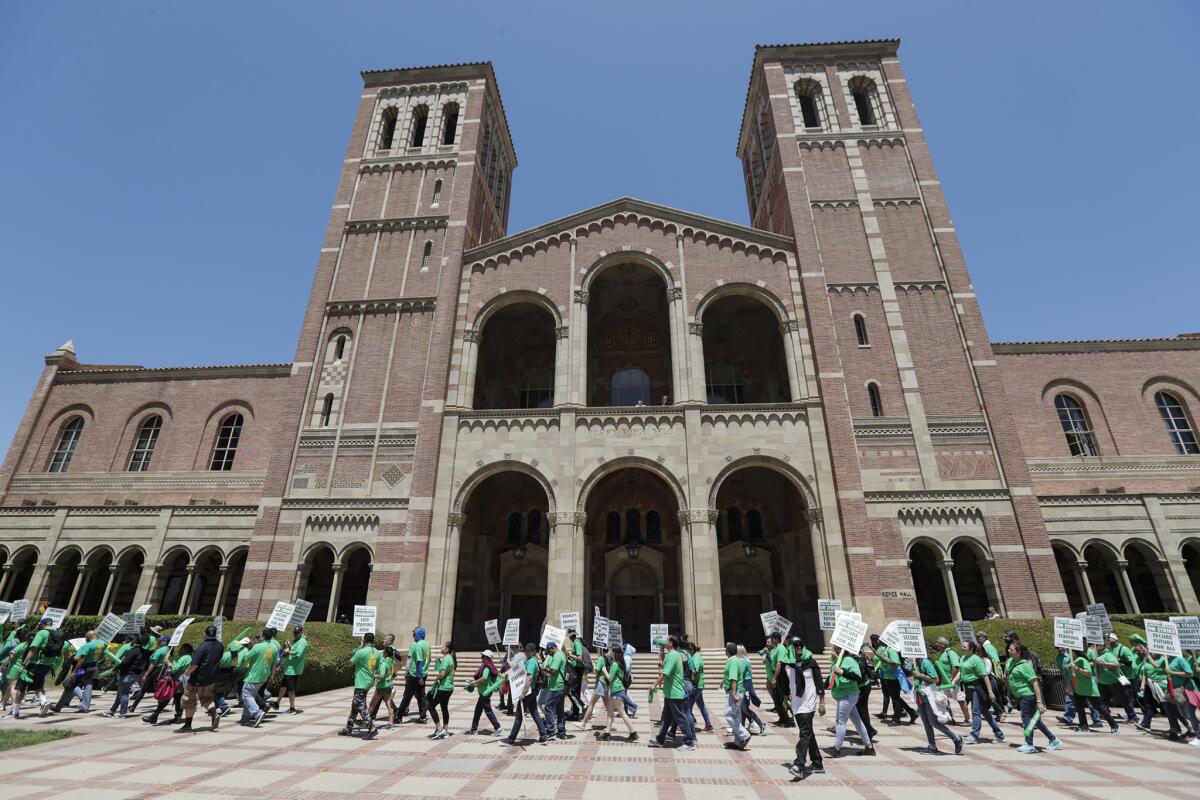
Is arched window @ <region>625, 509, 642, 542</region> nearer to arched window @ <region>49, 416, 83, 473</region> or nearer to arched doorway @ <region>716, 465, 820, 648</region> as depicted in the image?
arched doorway @ <region>716, 465, 820, 648</region>

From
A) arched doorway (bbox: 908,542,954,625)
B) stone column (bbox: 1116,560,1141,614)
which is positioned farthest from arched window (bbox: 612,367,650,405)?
stone column (bbox: 1116,560,1141,614)

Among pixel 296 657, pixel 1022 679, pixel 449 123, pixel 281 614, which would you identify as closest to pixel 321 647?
pixel 281 614

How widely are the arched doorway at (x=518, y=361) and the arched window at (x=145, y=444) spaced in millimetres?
16954

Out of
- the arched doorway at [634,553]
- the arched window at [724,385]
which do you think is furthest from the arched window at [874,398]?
the arched doorway at [634,553]

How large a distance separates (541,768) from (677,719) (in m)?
2.50

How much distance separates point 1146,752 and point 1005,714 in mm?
3769

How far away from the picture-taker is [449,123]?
31531mm

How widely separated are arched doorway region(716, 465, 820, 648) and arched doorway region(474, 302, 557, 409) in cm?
1024

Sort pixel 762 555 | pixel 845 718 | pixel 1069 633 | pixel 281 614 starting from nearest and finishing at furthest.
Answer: pixel 845 718, pixel 1069 633, pixel 281 614, pixel 762 555

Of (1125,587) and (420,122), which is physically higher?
(420,122)

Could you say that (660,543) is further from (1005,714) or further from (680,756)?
(680,756)

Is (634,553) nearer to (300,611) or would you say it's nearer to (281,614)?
(300,611)

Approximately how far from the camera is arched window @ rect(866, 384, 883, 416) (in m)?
21.8

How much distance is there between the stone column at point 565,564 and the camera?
64.3 feet
